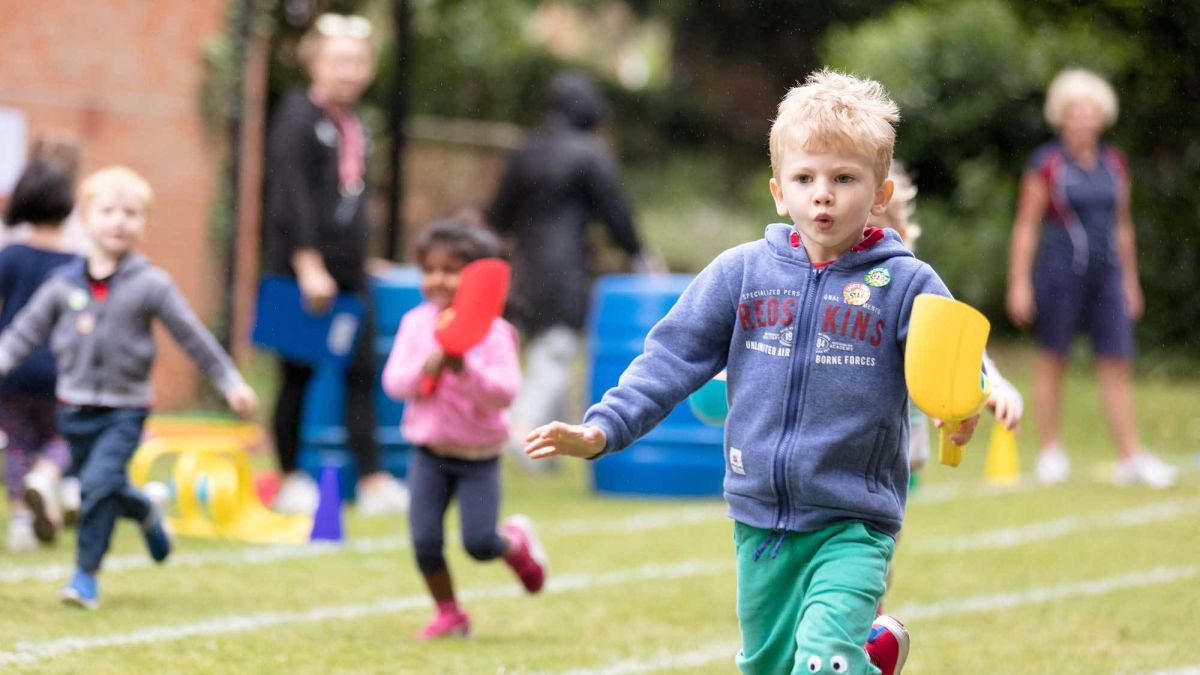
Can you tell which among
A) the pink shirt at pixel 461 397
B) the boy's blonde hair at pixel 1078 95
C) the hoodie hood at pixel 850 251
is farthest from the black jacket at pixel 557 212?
the hoodie hood at pixel 850 251

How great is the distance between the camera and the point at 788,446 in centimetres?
420

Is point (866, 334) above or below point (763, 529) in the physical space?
above

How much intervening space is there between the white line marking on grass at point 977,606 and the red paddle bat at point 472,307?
3.79ft

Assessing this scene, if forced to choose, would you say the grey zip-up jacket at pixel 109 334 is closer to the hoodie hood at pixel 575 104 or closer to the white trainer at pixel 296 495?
the white trainer at pixel 296 495

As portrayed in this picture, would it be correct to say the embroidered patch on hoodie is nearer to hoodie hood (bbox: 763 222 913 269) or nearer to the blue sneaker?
hoodie hood (bbox: 763 222 913 269)

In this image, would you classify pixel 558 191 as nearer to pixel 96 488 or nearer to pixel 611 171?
pixel 611 171

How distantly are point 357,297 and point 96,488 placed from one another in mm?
3122

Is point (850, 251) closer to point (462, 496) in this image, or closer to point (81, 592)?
point (462, 496)

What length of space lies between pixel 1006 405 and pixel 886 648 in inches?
24.9

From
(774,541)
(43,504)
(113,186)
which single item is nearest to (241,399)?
(113,186)

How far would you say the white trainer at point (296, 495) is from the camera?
29.8ft

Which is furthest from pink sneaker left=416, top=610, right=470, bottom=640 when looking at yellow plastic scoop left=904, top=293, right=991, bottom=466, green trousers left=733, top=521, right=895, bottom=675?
yellow plastic scoop left=904, top=293, right=991, bottom=466

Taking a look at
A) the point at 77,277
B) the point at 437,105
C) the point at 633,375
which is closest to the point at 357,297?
the point at 77,277

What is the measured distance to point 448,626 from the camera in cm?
611
